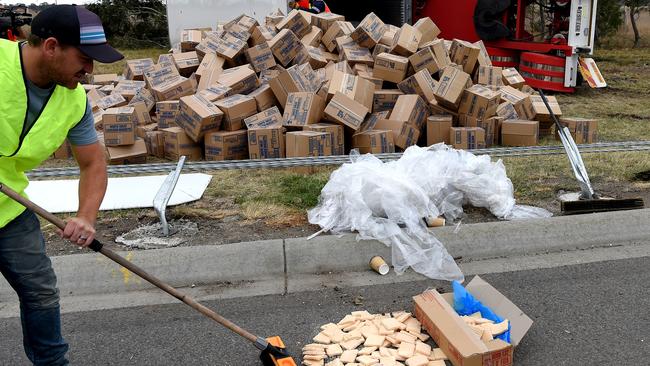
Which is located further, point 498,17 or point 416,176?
point 498,17

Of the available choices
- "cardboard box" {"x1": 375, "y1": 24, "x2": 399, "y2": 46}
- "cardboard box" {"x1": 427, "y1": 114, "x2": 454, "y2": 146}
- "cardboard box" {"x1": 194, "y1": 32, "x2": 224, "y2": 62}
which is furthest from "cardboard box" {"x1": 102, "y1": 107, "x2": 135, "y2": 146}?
"cardboard box" {"x1": 375, "y1": 24, "x2": 399, "y2": 46}

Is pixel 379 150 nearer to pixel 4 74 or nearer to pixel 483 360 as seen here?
pixel 483 360

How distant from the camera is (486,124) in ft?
23.4

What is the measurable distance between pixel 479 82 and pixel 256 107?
3.05 m

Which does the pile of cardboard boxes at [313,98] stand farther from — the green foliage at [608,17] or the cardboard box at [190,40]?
the green foliage at [608,17]

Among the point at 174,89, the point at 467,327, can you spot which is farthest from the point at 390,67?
the point at 467,327

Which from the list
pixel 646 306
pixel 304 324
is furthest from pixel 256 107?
pixel 646 306

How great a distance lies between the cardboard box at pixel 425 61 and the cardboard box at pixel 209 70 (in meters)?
2.48

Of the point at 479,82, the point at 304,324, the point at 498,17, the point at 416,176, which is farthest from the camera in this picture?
the point at 498,17

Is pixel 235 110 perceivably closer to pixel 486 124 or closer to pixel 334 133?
pixel 334 133

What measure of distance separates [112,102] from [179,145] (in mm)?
1658

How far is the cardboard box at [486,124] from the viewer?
712 centimetres

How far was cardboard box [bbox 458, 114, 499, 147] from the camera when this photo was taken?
7.12 m

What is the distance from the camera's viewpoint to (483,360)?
2881 millimetres
